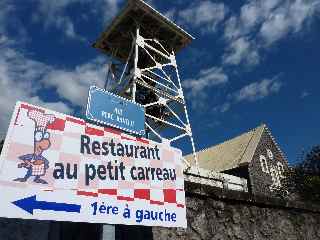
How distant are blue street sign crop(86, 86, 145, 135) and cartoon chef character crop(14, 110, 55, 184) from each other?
1.00 meters

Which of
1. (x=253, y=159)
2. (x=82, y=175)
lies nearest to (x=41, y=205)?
(x=82, y=175)

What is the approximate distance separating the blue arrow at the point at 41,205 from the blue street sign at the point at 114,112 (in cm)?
140

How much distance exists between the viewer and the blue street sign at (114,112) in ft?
13.8

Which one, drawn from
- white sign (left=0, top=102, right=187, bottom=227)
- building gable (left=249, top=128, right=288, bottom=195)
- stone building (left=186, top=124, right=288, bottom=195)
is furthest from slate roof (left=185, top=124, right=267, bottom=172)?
white sign (left=0, top=102, right=187, bottom=227)

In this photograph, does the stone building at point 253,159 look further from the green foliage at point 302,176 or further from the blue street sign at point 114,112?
the blue street sign at point 114,112

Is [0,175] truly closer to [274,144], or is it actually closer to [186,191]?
[186,191]

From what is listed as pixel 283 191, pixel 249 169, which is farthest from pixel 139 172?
pixel 283 191

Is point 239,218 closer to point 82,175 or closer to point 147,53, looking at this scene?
point 82,175

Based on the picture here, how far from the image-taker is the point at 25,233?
339 centimetres

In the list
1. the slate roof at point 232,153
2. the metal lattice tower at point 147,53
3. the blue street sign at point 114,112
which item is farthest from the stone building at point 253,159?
the blue street sign at point 114,112

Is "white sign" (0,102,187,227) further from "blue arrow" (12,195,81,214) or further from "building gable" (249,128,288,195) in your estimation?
"building gable" (249,128,288,195)

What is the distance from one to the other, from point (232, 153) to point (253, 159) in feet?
8.79

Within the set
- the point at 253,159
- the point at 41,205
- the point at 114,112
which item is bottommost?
the point at 41,205

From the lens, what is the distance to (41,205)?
2.67m
